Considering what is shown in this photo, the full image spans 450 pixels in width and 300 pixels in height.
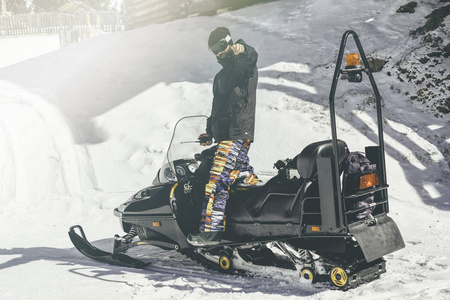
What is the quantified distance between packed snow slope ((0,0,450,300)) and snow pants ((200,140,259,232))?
17.4 inches

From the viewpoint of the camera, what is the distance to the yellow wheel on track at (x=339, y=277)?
3.40 meters

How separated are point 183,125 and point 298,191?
4.03 ft

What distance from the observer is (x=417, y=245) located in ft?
15.3

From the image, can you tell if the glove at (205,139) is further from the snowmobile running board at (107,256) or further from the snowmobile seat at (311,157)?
the snowmobile running board at (107,256)

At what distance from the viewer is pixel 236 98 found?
3.92 meters

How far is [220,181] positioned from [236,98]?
24.6 inches

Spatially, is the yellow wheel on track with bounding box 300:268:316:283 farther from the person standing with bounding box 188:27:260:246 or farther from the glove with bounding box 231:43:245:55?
the glove with bounding box 231:43:245:55

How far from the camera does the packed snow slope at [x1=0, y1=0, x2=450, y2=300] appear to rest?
396 centimetres

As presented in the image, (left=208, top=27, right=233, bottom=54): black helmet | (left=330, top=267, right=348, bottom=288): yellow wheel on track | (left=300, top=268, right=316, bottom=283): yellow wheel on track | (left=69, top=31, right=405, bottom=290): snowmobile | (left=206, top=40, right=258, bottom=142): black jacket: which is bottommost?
(left=300, top=268, right=316, bottom=283): yellow wheel on track

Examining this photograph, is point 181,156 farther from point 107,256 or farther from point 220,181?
point 107,256

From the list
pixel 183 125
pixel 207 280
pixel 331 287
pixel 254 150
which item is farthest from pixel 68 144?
pixel 331 287

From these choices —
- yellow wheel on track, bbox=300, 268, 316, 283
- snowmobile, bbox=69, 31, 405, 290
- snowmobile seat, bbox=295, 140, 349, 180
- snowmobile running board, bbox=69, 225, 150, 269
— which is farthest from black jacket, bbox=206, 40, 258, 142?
snowmobile running board, bbox=69, 225, 150, 269

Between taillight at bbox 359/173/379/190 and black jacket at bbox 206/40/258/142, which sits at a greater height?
black jacket at bbox 206/40/258/142

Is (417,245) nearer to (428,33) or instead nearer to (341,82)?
(341,82)
